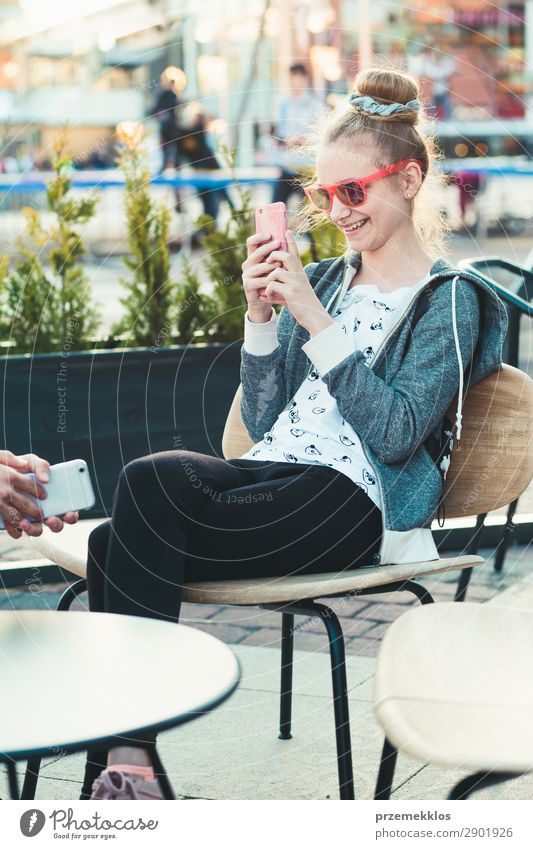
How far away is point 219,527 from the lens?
2.13 meters

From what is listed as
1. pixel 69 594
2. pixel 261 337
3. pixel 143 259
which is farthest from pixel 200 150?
pixel 69 594

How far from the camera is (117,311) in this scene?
8453 millimetres

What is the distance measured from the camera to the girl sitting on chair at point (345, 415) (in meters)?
2.09

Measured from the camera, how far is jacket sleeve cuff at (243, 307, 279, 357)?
241cm

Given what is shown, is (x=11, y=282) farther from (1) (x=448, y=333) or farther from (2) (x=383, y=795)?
(2) (x=383, y=795)

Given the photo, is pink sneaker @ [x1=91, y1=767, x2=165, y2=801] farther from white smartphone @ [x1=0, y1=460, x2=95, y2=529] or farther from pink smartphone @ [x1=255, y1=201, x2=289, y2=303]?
pink smartphone @ [x1=255, y1=201, x2=289, y2=303]

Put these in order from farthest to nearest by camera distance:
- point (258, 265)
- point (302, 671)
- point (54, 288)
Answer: point (54, 288), point (302, 671), point (258, 265)

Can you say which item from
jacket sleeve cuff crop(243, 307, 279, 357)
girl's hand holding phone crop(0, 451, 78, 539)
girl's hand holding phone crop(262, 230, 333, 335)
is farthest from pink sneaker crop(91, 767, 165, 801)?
jacket sleeve cuff crop(243, 307, 279, 357)

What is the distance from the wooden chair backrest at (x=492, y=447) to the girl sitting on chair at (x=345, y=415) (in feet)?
0.17

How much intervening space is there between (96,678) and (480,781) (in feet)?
1.78

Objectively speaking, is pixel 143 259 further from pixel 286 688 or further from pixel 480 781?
pixel 480 781

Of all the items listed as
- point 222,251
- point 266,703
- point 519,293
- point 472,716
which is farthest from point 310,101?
point 472,716

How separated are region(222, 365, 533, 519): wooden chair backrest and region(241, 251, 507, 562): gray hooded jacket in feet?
0.16

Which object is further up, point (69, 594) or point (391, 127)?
point (391, 127)
